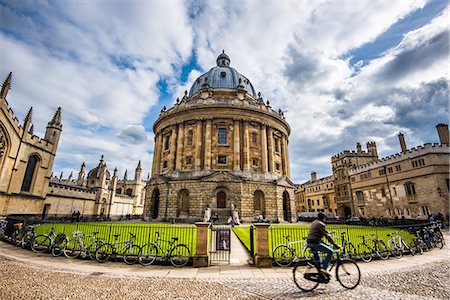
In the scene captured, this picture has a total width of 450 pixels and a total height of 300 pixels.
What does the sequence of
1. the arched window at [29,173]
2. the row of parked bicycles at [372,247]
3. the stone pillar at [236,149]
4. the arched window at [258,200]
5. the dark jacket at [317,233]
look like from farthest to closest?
the stone pillar at [236,149] → the arched window at [258,200] → the arched window at [29,173] → the row of parked bicycles at [372,247] → the dark jacket at [317,233]

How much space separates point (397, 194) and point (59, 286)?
134 feet

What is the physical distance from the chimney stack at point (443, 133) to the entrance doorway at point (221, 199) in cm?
3083

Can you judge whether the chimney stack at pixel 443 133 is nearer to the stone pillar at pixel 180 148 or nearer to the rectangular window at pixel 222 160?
the rectangular window at pixel 222 160

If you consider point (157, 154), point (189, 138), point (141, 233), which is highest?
point (189, 138)

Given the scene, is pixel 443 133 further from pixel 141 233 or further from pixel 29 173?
pixel 29 173

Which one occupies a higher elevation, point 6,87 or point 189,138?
point 6,87

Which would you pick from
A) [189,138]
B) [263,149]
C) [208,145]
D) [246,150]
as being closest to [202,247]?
[208,145]

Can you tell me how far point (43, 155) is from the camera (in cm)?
3034

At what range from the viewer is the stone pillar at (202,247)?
8516mm

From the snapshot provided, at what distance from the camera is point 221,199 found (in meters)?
28.2

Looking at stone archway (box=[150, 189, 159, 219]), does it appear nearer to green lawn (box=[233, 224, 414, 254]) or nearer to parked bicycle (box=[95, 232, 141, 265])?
green lawn (box=[233, 224, 414, 254])

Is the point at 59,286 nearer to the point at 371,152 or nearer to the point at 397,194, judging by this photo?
the point at 397,194

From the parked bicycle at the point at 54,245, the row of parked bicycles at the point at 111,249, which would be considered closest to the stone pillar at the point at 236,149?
the row of parked bicycles at the point at 111,249

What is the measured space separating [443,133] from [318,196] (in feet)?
104
